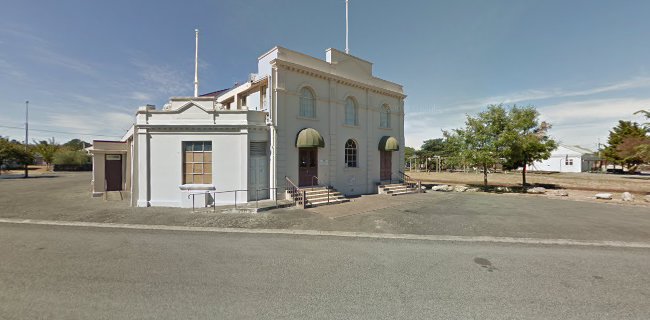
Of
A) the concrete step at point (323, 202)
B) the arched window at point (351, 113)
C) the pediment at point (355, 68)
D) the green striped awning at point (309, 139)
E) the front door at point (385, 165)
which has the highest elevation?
the pediment at point (355, 68)

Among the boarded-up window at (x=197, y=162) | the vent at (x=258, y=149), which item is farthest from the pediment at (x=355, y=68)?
the boarded-up window at (x=197, y=162)

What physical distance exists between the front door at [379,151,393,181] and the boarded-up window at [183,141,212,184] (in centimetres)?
1207

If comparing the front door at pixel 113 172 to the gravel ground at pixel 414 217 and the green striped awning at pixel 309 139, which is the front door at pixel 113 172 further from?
the green striped awning at pixel 309 139

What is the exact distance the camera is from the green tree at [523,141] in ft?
62.7

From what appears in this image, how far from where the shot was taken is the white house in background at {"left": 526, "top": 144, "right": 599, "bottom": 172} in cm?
4466

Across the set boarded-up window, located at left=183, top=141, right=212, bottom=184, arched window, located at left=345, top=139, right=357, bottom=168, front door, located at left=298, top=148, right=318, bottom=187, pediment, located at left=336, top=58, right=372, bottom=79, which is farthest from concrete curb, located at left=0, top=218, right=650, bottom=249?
pediment, located at left=336, top=58, right=372, bottom=79

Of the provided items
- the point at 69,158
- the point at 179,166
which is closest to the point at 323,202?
the point at 179,166

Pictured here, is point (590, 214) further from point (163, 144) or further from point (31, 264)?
point (163, 144)

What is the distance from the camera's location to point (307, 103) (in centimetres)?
1494

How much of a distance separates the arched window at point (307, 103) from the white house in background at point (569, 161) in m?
48.0

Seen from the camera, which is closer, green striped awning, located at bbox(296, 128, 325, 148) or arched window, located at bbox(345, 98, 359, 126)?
green striped awning, located at bbox(296, 128, 325, 148)

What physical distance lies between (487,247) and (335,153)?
10213 mm

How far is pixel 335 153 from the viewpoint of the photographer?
15.7 m

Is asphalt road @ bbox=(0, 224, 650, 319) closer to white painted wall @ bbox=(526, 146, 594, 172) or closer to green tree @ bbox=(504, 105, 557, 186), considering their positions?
green tree @ bbox=(504, 105, 557, 186)
